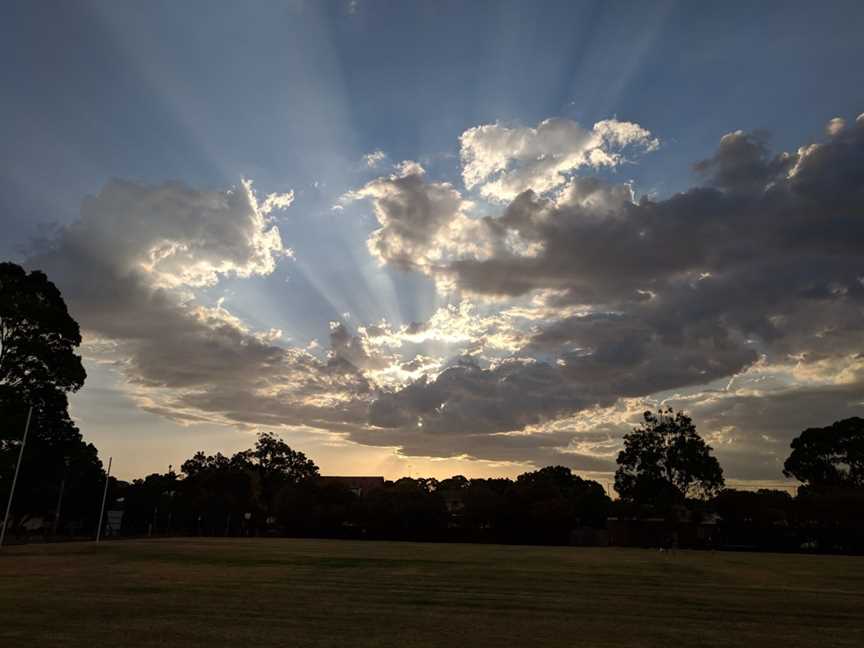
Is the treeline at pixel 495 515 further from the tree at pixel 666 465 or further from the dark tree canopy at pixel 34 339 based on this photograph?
the dark tree canopy at pixel 34 339

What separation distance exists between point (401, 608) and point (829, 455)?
107419 mm

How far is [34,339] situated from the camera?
124ft

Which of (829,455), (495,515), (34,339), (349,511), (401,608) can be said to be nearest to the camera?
(401,608)

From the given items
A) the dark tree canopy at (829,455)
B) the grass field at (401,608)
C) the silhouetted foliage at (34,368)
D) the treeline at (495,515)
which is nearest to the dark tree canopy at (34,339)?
the silhouetted foliage at (34,368)

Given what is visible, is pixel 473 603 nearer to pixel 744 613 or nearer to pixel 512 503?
pixel 744 613

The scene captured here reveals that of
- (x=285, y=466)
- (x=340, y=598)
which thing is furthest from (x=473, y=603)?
(x=285, y=466)

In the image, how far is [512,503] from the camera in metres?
87.2

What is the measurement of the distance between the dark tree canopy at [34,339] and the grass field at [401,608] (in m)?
11.8

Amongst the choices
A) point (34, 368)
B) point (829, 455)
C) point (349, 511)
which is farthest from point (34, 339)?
point (829, 455)

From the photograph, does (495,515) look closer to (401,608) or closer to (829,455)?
(829,455)

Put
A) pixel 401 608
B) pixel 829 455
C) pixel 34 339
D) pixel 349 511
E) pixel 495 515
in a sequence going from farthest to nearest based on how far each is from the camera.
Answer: pixel 829 455 < pixel 349 511 < pixel 495 515 < pixel 34 339 < pixel 401 608

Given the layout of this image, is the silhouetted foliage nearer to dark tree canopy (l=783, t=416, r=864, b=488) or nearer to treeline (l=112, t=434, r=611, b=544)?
treeline (l=112, t=434, r=611, b=544)

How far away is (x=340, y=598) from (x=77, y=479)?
69.1 meters

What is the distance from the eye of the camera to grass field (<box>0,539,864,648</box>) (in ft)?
40.9
